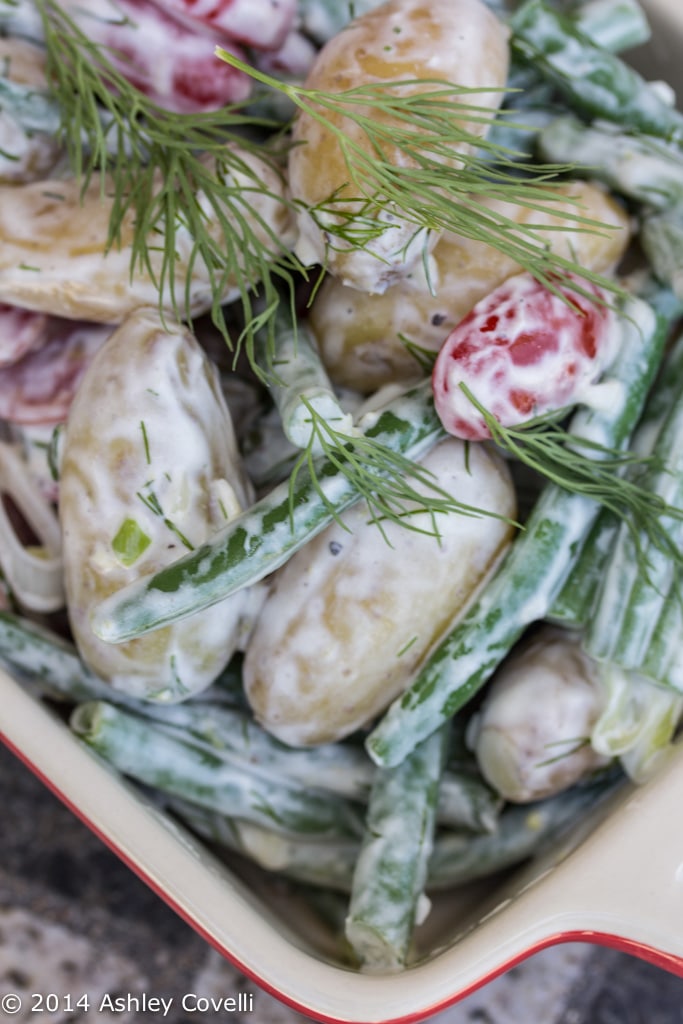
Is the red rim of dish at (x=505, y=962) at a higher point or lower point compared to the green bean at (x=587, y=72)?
lower

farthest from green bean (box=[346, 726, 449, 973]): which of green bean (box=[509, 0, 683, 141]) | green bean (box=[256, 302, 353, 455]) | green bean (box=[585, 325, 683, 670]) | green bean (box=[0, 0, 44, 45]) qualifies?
green bean (box=[0, 0, 44, 45])

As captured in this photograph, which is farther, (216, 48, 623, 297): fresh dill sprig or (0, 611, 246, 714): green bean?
(0, 611, 246, 714): green bean

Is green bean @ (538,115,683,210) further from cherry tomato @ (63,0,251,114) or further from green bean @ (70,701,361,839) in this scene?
green bean @ (70,701,361,839)

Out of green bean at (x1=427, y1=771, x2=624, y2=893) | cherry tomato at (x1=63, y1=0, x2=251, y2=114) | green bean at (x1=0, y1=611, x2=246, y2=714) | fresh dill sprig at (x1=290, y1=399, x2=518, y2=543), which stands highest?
cherry tomato at (x1=63, y1=0, x2=251, y2=114)

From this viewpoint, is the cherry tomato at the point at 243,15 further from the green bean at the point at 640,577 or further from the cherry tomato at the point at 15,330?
the green bean at the point at 640,577

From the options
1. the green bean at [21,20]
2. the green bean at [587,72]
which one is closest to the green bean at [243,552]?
the green bean at [587,72]

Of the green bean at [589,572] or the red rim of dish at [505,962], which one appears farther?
the green bean at [589,572]

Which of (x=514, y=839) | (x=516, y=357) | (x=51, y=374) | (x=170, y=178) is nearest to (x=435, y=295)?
(x=516, y=357)

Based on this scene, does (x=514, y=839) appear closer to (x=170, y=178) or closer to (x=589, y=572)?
(x=589, y=572)
